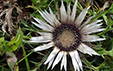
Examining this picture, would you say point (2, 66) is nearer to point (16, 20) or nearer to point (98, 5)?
point (16, 20)

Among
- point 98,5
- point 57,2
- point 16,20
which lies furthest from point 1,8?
point 98,5

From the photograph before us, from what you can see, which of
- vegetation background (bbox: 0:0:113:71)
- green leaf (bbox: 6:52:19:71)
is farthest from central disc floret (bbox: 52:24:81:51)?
green leaf (bbox: 6:52:19:71)

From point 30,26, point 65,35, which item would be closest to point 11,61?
point 30,26

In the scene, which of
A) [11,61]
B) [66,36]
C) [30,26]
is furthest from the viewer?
[30,26]

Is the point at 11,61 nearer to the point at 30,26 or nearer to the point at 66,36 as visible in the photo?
the point at 30,26

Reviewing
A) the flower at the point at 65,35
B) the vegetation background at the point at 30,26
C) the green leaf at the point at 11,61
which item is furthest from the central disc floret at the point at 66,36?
the green leaf at the point at 11,61

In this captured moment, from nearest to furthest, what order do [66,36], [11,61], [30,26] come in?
[11,61], [66,36], [30,26]

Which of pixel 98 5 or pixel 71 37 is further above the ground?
pixel 98 5

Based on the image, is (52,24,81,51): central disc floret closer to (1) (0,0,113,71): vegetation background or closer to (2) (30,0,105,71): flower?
(2) (30,0,105,71): flower

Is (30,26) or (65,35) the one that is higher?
(30,26)
